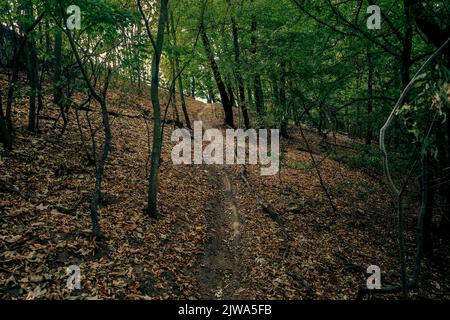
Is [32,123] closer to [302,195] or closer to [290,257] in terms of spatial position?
[290,257]

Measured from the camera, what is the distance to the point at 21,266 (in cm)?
551

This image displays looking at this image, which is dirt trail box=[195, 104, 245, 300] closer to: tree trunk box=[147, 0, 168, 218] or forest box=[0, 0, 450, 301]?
forest box=[0, 0, 450, 301]

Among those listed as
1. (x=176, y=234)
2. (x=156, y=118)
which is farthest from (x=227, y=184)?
(x=156, y=118)

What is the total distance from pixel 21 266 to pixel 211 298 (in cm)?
372

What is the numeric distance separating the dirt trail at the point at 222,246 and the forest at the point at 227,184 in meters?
0.05

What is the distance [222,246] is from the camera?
28.8 ft

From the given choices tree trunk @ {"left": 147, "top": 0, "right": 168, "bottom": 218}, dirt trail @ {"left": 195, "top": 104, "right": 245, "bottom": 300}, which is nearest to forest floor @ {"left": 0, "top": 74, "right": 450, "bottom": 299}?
dirt trail @ {"left": 195, "top": 104, "right": 245, "bottom": 300}

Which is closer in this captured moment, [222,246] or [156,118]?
[156,118]

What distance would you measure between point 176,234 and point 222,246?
4.46ft

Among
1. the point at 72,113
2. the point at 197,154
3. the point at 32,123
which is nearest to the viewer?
the point at 32,123

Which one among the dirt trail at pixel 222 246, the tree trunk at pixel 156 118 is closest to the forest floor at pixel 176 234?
the dirt trail at pixel 222 246

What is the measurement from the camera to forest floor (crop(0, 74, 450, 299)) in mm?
6113

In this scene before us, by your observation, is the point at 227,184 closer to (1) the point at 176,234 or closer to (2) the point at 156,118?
(1) the point at 176,234
